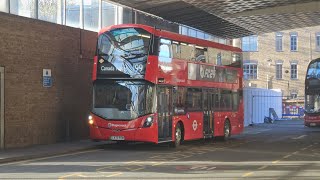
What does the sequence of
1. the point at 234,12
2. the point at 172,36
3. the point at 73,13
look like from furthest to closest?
the point at 234,12 < the point at 73,13 < the point at 172,36

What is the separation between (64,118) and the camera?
22000 mm

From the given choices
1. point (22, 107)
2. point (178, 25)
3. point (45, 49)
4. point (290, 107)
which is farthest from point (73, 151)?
point (290, 107)

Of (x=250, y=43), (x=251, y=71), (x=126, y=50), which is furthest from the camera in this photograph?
(x=250, y=43)

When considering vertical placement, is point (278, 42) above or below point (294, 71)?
above

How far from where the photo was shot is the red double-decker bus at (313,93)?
37312mm

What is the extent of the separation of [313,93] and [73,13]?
66.8 ft

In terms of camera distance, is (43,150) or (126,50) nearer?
(43,150)

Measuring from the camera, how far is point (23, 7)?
20281mm

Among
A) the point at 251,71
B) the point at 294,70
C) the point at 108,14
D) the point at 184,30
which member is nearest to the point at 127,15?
the point at 108,14

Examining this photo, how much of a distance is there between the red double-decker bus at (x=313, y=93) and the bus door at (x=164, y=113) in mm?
20154

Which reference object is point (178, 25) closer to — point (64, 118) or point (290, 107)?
point (64, 118)

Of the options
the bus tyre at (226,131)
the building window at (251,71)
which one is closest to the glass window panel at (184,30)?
the bus tyre at (226,131)

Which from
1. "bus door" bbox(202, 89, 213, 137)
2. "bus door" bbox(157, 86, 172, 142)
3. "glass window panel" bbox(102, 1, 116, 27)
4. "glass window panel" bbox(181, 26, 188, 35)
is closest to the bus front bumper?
"bus door" bbox(157, 86, 172, 142)

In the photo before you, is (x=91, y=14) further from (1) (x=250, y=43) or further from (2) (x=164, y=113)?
(1) (x=250, y=43)
